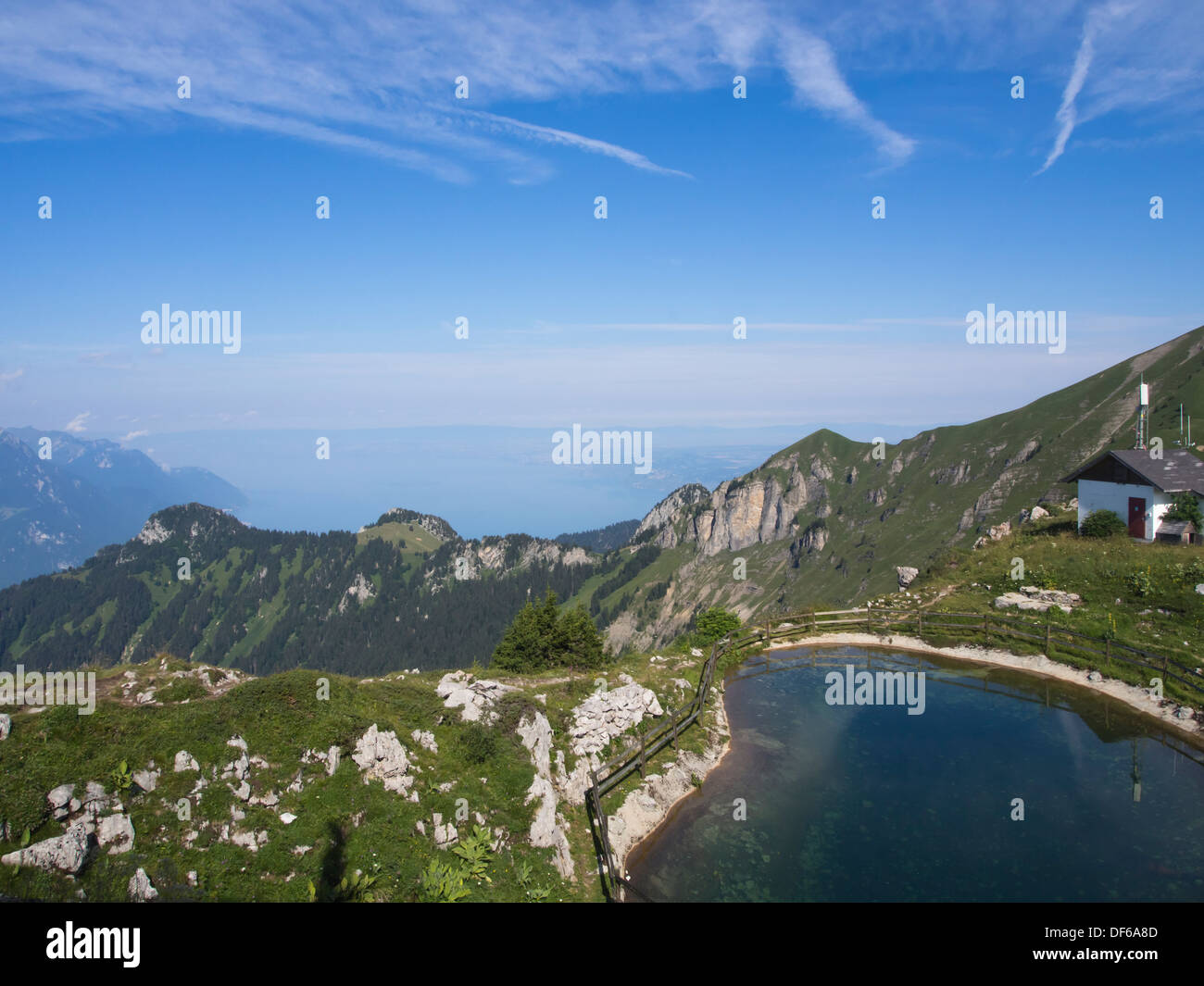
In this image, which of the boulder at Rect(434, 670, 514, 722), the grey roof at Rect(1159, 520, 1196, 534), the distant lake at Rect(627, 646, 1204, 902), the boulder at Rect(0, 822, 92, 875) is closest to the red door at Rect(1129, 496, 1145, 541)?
the grey roof at Rect(1159, 520, 1196, 534)

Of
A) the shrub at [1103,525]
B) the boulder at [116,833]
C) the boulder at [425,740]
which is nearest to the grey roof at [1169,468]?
the shrub at [1103,525]

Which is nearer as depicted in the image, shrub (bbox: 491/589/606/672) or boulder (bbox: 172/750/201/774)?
boulder (bbox: 172/750/201/774)

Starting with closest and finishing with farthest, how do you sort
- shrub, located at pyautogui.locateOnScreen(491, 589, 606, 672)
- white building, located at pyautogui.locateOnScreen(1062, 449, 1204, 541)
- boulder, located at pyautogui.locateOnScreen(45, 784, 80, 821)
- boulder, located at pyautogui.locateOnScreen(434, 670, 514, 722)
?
boulder, located at pyautogui.locateOnScreen(45, 784, 80, 821), boulder, located at pyautogui.locateOnScreen(434, 670, 514, 722), shrub, located at pyautogui.locateOnScreen(491, 589, 606, 672), white building, located at pyautogui.locateOnScreen(1062, 449, 1204, 541)

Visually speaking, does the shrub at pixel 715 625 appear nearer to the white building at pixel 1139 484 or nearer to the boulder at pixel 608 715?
the boulder at pixel 608 715

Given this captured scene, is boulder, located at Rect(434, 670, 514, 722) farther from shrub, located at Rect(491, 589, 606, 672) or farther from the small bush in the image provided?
shrub, located at Rect(491, 589, 606, 672)
